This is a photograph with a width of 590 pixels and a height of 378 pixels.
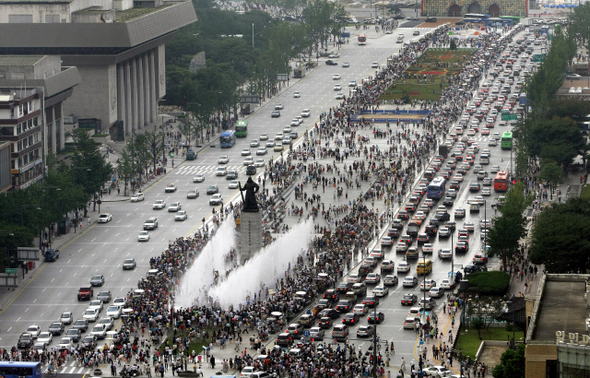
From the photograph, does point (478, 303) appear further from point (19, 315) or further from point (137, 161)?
point (137, 161)

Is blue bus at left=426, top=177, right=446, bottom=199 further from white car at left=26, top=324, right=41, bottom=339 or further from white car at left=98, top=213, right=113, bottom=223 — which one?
white car at left=26, top=324, right=41, bottom=339

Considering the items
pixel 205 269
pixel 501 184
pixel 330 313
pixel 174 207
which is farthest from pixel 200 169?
pixel 330 313

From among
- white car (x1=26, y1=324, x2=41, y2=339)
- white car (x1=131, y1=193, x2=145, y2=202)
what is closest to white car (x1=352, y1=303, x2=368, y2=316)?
white car (x1=26, y1=324, x2=41, y2=339)

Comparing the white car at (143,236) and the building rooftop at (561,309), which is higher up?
the building rooftop at (561,309)

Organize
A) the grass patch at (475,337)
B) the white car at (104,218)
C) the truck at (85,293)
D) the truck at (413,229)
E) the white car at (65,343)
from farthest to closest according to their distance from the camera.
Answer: the white car at (104,218), the truck at (413,229), the truck at (85,293), the white car at (65,343), the grass patch at (475,337)

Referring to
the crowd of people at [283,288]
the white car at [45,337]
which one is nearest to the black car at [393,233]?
the crowd of people at [283,288]

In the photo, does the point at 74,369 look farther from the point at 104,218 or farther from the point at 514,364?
the point at 104,218

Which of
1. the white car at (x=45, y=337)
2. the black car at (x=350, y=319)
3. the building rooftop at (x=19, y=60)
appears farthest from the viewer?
the building rooftop at (x=19, y=60)

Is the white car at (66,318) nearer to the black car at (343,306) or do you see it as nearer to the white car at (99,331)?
the white car at (99,331)
